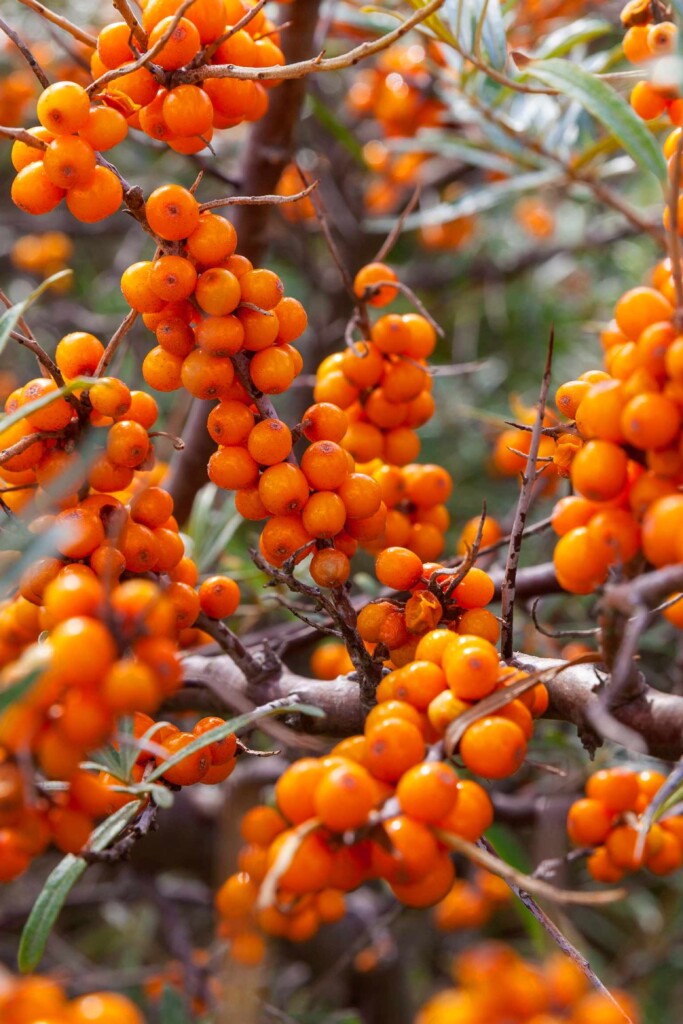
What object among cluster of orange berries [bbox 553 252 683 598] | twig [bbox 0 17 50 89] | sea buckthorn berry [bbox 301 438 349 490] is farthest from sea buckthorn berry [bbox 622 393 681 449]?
twig [bbox 0 17 50 89]

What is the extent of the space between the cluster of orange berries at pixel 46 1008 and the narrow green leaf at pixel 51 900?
0.11 metres

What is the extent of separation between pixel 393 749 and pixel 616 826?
416 millimetres

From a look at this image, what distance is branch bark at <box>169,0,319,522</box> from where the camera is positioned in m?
1.04

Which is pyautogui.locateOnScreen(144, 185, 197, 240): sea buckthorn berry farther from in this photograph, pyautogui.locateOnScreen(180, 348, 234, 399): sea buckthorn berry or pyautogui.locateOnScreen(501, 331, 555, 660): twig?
pyautogui.locateOnScreen(501, 331, 555, 660): twig

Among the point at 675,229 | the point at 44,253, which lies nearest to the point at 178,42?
the point at 675,229

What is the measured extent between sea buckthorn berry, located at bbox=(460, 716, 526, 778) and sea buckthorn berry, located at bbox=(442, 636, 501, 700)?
0.07 ft

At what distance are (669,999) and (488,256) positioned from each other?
5.45ft

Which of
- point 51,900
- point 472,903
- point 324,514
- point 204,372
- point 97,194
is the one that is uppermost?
point 97,194

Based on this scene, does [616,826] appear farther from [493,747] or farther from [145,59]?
[145,59]

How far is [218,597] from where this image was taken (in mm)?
710

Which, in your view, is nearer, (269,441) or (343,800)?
(343,800)

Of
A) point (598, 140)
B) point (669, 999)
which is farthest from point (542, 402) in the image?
point (669, 999)

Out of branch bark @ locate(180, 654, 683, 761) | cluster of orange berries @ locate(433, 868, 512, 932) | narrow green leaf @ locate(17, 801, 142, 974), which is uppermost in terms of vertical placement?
narrow green leaf @ locate(17, 801, 142, 974)

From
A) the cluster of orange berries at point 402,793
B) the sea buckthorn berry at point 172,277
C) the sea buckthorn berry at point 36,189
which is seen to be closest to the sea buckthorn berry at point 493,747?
the cluster of orange berries at point 402,793
